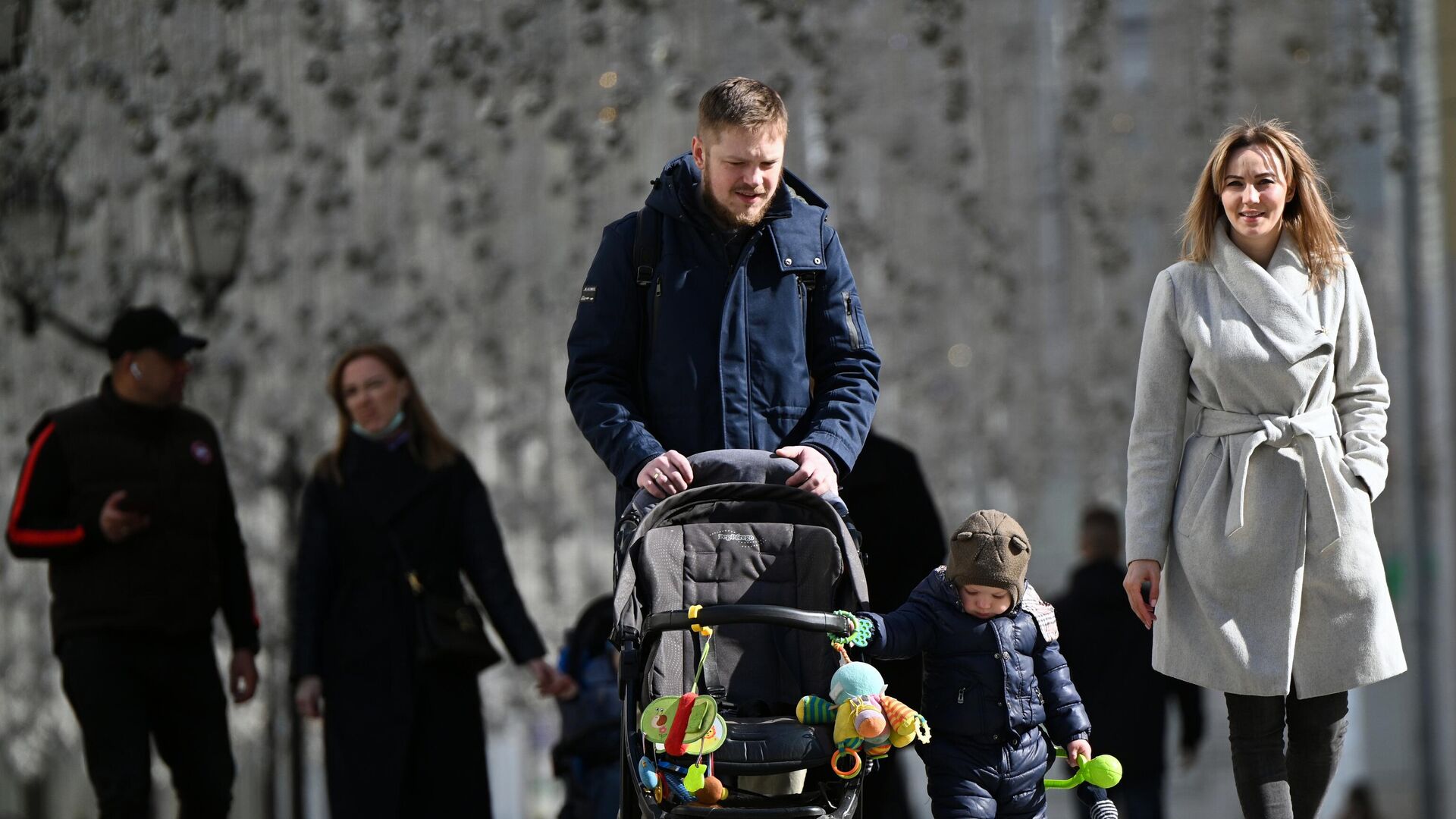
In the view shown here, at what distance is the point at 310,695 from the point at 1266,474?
10.4 ft

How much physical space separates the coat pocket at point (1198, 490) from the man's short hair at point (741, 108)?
1189 millimetres

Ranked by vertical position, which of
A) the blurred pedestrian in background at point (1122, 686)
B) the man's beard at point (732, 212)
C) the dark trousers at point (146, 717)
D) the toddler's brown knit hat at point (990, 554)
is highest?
the man's beard at point (732, 212)

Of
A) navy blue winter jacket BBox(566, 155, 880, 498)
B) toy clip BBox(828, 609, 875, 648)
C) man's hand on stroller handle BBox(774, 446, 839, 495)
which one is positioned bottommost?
toy clip BBox(828, 609, 875, 648)

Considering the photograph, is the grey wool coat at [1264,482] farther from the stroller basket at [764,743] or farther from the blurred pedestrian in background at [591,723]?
the blurred pedestrian in background at [591,723]


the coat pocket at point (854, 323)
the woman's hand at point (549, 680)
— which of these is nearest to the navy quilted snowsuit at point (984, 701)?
the coat pocket at point (854, 323)

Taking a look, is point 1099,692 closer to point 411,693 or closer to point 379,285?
point 411,693

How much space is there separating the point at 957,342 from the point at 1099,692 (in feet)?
32.9

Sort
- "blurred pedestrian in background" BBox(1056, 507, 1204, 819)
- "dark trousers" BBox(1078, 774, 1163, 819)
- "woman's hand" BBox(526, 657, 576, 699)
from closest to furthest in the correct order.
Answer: "woman's hand" BBox(526, 657, 576, 699) → "blurred pedestrian in background" BBox(1056, 507, 1204, 819) → "dark trousers" BBox(1078, 774, 1163, 819)

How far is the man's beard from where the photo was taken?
4551 millimetres

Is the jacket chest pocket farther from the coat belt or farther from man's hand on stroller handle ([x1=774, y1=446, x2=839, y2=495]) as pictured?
the coat belt

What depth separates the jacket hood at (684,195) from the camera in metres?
4.64

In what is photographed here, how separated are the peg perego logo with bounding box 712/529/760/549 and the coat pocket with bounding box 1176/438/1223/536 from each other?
3.13ft

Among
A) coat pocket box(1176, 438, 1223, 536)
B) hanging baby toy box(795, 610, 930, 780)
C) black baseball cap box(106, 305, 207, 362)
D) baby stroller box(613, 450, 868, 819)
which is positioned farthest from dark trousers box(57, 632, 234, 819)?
coat pocket box(1176, 438, 1223, 536)

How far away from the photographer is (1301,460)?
445cm
